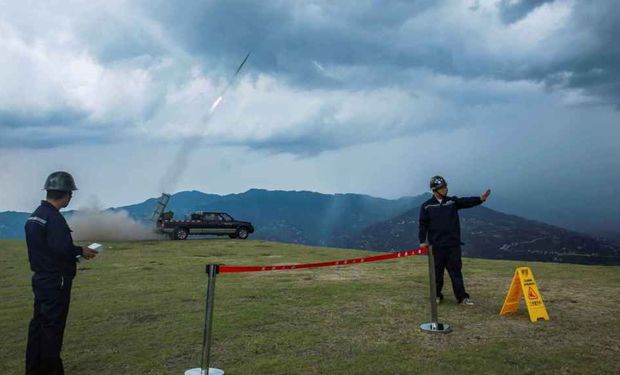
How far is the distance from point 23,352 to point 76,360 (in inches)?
38.1

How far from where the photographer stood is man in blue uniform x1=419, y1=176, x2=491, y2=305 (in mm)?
8438

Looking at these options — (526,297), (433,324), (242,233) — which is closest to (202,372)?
(433,324)

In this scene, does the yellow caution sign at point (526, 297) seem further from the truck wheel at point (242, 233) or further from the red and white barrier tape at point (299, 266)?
the truck wheel at point (242, 233)

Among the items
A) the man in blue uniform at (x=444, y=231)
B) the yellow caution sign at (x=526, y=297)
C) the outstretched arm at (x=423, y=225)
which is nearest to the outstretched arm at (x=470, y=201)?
the man in blue uniform at (x=444, y=231)

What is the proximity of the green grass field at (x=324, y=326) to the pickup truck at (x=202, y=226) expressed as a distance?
14963 millimetres

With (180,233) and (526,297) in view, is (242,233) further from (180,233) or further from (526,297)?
(526,297)

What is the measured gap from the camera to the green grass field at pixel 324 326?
542 cm

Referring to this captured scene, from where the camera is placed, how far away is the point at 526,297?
7258mm

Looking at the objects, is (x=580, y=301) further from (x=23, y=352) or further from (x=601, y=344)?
(x=23, y=352)

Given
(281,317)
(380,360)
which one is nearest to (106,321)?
(281,317)

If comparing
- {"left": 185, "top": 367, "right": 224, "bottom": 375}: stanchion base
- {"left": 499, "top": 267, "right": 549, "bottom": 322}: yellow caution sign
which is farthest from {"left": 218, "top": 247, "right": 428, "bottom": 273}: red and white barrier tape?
{"left": 499, "top": 267, "right": 549, "bottom": 322}: yellow caution sign

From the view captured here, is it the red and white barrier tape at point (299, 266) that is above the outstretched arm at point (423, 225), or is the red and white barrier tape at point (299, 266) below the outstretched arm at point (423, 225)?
below

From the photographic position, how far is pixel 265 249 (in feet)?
69.1

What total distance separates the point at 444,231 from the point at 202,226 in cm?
Answer: 2172
